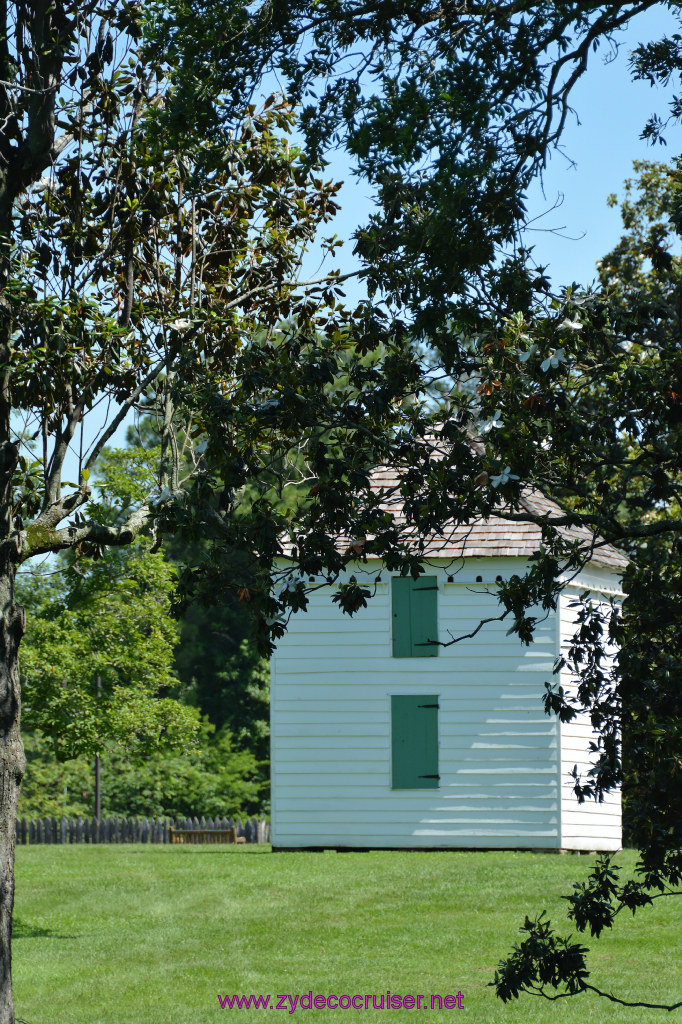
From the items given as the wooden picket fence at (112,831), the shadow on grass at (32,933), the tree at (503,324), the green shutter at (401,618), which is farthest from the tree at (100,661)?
the tree at (503,324)

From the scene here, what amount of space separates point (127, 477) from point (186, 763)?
2263cm

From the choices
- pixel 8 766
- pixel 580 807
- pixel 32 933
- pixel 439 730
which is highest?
pixel 8 766

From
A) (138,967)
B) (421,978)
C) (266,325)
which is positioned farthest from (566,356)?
(138,967)

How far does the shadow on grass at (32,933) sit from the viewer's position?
1541 cm

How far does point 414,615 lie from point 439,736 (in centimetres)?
218

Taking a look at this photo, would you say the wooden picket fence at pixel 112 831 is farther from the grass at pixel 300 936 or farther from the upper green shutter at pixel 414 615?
the grass at pixel 300 936

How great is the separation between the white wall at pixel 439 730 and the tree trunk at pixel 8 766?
11.1 meters

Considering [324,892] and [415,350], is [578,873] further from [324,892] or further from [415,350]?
[415,350]

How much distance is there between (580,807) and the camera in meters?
21.4

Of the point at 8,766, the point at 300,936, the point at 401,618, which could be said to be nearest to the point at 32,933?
the point at 300,936

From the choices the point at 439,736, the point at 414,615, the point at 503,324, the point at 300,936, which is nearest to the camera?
the point at 503,324

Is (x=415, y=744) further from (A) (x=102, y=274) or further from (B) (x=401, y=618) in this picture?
(A) (x=102, y=274)

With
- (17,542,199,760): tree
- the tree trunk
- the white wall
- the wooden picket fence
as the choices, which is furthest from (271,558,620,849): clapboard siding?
the wooden picket fence

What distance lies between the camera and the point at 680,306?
7527 mm
